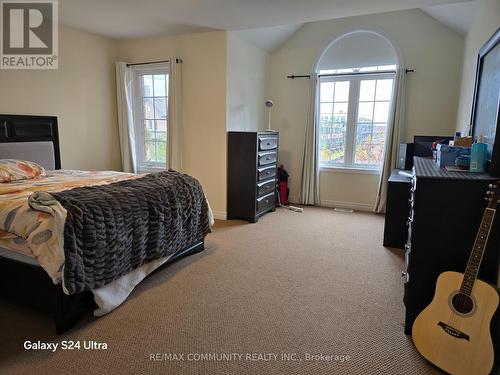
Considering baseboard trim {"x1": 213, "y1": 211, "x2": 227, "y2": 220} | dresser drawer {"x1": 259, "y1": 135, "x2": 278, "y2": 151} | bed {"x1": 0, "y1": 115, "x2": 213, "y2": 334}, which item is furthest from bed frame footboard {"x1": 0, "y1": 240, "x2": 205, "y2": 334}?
dresser drawer {"x1": 259, "y1": 135, "x2": 278, "y2": 151}

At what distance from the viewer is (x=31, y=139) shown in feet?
11.5

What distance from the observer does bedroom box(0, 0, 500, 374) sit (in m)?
1.77

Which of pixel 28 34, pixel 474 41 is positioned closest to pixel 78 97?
pixel 28 34

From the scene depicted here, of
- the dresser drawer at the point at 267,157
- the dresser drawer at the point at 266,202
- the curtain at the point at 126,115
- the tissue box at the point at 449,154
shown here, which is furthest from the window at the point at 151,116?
the tissue box at the point at 449,154

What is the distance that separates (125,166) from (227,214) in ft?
5.58

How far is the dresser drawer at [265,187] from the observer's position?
13.8 ft

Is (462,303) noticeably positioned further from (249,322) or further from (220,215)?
(220,215)

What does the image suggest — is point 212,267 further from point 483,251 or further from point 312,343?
point 483,251

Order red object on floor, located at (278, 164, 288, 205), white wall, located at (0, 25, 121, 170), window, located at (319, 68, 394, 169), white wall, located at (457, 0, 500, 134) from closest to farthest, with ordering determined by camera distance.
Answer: white wall, located at (457, 0, 500, 134) < white wall, located at (0, 25, 121, 170) < window, located at (319, 68, 394, 169) < red object on floor, located at (278, 164, 288, 205)

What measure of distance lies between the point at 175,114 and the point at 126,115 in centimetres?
82

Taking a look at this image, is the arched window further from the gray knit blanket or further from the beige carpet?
the gray knit blanket

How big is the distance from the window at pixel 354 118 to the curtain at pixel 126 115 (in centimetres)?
284

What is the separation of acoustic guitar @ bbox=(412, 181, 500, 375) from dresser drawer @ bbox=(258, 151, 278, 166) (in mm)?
2741

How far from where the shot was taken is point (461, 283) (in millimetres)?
1600
